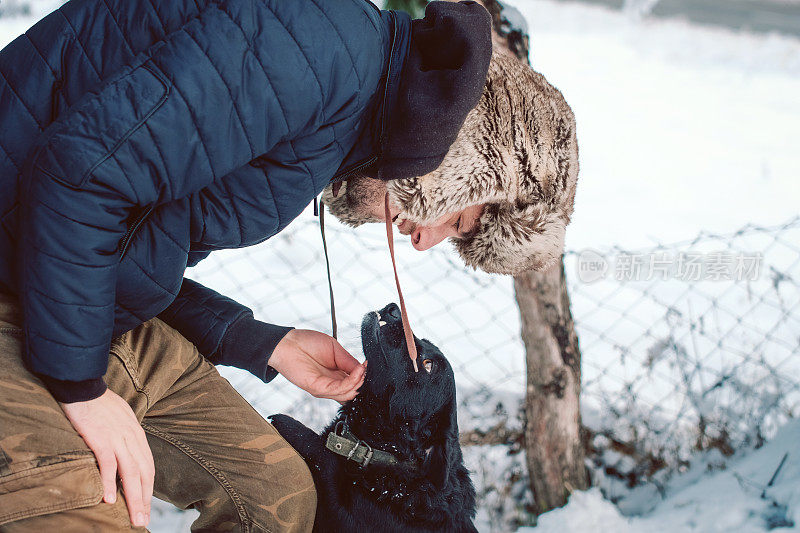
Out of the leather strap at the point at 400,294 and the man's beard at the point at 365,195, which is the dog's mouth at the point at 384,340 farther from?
the man's beard at the point at 365,195

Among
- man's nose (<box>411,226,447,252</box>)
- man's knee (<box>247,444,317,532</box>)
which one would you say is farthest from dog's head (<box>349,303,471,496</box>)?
man's nose (<box>411,226,447,252</box>)

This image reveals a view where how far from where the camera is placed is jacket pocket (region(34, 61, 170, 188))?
3.01 ft

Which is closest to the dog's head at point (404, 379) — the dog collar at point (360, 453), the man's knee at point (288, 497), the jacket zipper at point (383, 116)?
the dog collar at point (360, 453)

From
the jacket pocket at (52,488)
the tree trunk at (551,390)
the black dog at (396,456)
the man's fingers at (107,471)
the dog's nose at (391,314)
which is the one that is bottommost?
the tree trunk at (551,390)

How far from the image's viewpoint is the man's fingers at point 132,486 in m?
1.15

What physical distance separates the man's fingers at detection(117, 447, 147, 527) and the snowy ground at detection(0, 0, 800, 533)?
2.56ft

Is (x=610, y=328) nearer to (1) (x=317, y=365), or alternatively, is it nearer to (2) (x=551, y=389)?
(2) (x=551, y=389)

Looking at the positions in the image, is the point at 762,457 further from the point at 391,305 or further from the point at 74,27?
the point at 74,27

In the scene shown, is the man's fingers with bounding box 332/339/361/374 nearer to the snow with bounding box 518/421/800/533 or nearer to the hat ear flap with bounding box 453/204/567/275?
the hat ear flap with bounding box 453/204/567/275

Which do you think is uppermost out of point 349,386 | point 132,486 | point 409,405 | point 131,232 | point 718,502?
point 131,232

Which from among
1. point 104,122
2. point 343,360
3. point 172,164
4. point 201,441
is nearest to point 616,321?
point 343,360

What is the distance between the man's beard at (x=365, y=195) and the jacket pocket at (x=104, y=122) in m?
0.65

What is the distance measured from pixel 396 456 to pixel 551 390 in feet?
3.04

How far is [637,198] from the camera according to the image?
15.4ft
